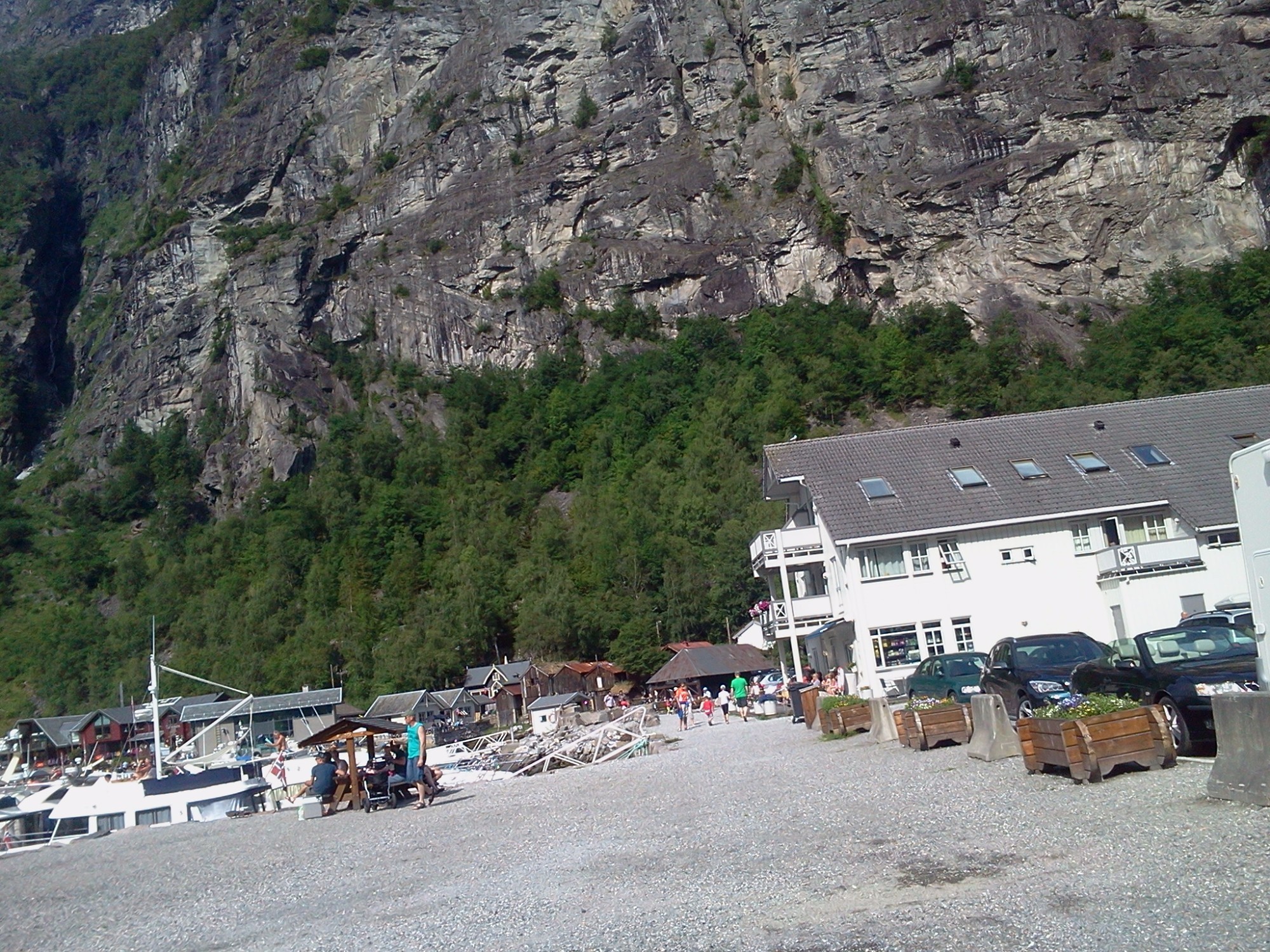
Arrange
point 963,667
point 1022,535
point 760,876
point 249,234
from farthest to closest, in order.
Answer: point 249,234 → point 1022,535 → point 963,667 → point 760,876

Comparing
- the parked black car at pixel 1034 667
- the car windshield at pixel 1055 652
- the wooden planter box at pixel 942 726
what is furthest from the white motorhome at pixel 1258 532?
the car windshield at pixel 1055 652

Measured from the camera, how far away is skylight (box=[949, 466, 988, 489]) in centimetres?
3228

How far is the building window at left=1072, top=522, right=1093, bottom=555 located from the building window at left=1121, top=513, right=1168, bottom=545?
1.09 m

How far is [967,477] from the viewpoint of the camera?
107 feet

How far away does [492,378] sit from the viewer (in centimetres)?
9394

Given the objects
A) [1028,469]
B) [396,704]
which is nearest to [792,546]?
[1028,469]

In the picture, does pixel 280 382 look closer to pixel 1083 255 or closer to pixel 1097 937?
pixel 1083 255

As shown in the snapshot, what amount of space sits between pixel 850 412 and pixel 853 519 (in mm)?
44704

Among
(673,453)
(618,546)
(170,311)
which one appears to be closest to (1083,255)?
(673,453)

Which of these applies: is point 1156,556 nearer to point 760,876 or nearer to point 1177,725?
point 1177,725

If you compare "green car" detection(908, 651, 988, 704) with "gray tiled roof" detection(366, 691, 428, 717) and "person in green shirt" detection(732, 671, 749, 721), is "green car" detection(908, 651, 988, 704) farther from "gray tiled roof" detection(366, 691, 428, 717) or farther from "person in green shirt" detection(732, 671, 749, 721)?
"gray tiled roof" detection(366, 691, 428, 717)

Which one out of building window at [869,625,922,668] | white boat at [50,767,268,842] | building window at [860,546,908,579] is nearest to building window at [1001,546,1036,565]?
building window at [860,546,908,579]

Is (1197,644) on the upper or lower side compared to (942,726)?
upper

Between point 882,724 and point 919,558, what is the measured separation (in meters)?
13.2
